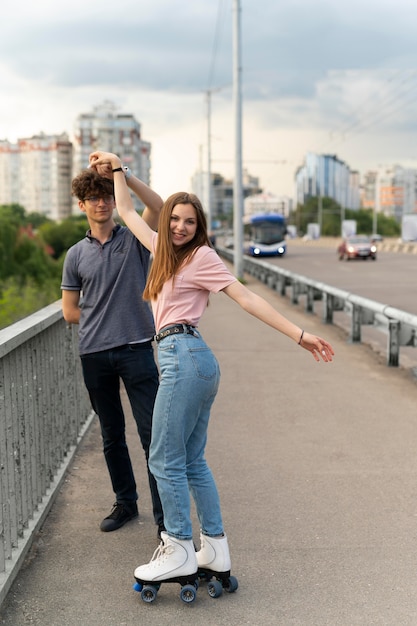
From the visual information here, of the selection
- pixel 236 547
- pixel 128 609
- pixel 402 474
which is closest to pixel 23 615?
pixel 128 609

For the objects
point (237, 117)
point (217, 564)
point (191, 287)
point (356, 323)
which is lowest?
point (356, 323)

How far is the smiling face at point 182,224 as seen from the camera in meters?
3.75

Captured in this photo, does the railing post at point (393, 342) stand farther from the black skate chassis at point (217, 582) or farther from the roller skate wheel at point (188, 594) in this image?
the roller skate wheel at point (188, 594)

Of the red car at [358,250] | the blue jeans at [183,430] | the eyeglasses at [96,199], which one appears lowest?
the red car at [358,250]

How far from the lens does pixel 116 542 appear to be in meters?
4.50

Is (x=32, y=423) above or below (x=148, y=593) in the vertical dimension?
above

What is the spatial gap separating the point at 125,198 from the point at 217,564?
1708mm

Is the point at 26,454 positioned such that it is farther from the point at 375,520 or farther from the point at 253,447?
the point at 253,447

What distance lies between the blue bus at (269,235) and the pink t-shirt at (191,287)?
5049cm

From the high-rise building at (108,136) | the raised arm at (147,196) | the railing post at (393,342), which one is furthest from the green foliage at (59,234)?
the high-rise building at (108,136)

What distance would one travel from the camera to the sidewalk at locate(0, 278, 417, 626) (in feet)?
12.0

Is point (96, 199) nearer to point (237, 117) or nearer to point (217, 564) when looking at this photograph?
point (217, 564)

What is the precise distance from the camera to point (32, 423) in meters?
4.56

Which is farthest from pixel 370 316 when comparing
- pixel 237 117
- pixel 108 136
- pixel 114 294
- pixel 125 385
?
pixel 108 136
